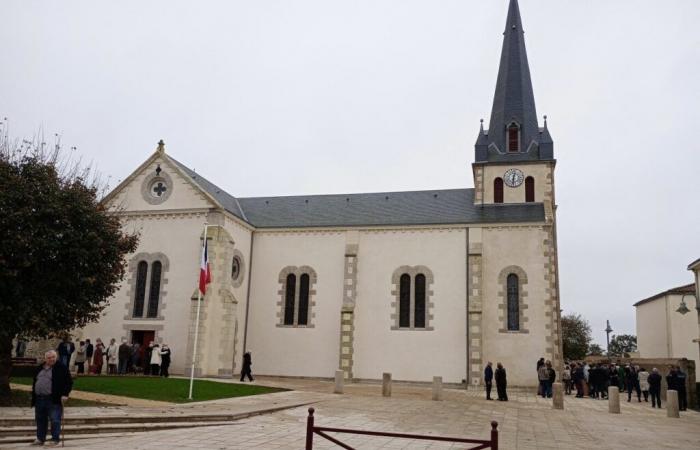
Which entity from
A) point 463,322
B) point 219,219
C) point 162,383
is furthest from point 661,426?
point 219,219

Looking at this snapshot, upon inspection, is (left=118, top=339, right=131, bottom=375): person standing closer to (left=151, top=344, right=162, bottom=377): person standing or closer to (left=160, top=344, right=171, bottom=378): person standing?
(left=151, top=344, right=162, bottom=377): person standing

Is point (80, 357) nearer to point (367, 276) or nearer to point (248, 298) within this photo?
point (248, 298)

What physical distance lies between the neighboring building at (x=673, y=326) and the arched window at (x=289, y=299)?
29.2 metres

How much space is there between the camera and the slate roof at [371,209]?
3038 cm

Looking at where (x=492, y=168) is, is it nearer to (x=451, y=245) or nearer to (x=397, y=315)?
(x=451, y=245)

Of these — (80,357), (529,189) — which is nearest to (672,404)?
(529,189)

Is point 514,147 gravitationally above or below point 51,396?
above

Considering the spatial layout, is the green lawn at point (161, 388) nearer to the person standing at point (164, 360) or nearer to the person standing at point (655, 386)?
the person standing at point (164, 360)

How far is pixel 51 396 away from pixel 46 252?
6106 millimetres

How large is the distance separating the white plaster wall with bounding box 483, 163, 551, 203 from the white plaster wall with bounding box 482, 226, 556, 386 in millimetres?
2451

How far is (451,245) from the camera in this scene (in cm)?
2992

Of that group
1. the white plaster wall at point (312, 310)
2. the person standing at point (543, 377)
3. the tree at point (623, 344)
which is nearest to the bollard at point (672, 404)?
the person standing at point (543, 377)

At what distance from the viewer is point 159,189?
30.2 metres

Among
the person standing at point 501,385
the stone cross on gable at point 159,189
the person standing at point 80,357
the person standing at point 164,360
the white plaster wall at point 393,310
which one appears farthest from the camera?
the stone cross on gable at point 159,189
